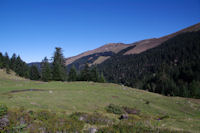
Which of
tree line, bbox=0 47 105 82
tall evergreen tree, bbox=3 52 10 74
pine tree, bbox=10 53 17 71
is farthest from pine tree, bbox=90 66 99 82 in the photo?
pine tree, bbox=10 53 17 71

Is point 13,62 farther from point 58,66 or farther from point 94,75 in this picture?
point 94,75

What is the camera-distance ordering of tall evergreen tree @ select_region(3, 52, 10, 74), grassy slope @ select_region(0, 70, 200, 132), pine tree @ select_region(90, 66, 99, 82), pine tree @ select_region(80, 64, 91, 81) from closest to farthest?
1. grassy slope @ select_region(0, 70, 200, 132)
2. pine tree @ select_region(80, 64, 91, 81)
3. pine tree @ select_region(90, 66, 99, 82)
4. tall evergreen tree @ select_region(3, 52, 10, 74)

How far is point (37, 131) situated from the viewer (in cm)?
740

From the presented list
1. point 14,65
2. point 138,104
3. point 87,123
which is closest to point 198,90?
point 138,104

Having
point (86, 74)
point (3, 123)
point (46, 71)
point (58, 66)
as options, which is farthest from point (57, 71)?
point (3, 123)

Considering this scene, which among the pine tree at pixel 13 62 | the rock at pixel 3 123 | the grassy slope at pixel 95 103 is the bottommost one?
the grassy slope at pixel 95 103

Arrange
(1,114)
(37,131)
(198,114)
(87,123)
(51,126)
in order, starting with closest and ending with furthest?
(37,131) < (51,126) < (1,114) < (87,123) < (198,114)

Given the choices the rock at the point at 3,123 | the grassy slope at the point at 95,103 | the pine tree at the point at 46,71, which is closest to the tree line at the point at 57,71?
the pine tree at the point at 46,71

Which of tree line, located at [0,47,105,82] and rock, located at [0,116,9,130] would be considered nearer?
rock, located at [0,116,9,130]

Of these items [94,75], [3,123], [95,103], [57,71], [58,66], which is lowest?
[95,103]

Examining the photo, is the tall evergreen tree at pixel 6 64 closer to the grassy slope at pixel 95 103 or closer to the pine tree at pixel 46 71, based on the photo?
the pine tree at pixel 46 71

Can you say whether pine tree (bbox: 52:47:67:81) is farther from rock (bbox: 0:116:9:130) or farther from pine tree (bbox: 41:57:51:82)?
rock (bbox: 0:116:9:130)

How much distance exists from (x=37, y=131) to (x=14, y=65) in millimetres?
112333

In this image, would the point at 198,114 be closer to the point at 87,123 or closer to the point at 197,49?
the point at 87,123
